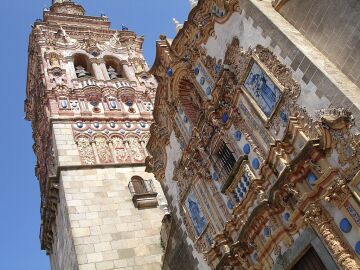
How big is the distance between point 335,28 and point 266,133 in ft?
7.57

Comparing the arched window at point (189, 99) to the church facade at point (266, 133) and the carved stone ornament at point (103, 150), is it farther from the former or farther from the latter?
the carved stone ornament at point (103, 150)

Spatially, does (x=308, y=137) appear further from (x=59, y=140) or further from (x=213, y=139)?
(x=59, y=140)

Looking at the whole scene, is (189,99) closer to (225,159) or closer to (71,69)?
(225,159)

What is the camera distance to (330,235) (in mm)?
7523

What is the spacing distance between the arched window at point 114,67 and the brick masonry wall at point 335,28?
16.7 metres

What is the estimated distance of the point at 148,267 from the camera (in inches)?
647

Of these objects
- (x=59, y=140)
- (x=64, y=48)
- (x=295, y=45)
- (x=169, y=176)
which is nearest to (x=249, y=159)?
(x=295, y=45)

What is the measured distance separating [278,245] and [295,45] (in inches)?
145

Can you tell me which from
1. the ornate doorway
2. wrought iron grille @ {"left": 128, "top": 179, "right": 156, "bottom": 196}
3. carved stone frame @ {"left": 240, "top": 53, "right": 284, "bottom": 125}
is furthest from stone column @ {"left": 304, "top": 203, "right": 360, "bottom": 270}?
wrought iron grille @ {"left": 128, "top": 179, "right": 156, "bottom": 196}

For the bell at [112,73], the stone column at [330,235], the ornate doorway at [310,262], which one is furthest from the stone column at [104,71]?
the stone column at [330,235]

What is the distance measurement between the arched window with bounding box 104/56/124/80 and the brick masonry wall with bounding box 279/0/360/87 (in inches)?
659

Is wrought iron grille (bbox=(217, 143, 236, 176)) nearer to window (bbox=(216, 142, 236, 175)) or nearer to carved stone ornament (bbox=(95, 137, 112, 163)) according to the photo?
window (bbox=(216, 142, 236, 175))

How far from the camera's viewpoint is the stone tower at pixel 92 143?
17016 millimetres

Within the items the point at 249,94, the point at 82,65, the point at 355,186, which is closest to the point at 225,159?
the point at 249,94
